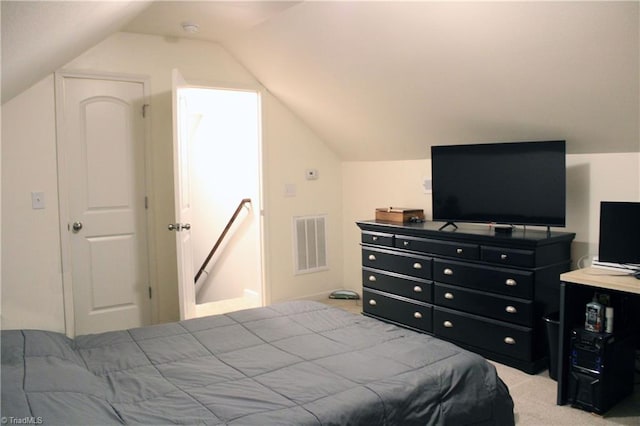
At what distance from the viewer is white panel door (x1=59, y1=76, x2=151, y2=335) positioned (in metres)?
3.94

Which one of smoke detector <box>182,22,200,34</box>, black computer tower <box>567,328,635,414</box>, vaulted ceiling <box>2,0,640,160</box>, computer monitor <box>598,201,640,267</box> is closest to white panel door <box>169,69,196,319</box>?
smoke detector <box>182,22,200,34</box>

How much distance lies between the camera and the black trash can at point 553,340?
313cm

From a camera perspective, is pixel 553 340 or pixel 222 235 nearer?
pixel 553 340

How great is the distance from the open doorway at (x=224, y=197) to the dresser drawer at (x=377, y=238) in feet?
3.72

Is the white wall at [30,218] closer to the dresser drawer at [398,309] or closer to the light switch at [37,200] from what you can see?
the light switch at [37,200]

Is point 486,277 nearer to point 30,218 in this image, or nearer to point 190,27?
point 190,27

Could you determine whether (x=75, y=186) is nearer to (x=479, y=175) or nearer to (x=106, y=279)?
(x=106, y=279)

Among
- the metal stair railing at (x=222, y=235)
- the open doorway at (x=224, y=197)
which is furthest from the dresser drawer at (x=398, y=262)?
the metal stair railing at (x=222, y=235)

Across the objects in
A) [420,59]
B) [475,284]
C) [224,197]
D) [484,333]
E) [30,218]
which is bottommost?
[484,333]

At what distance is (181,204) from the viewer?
12.6ft

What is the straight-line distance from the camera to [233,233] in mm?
5578

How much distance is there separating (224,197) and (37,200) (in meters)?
2.11
